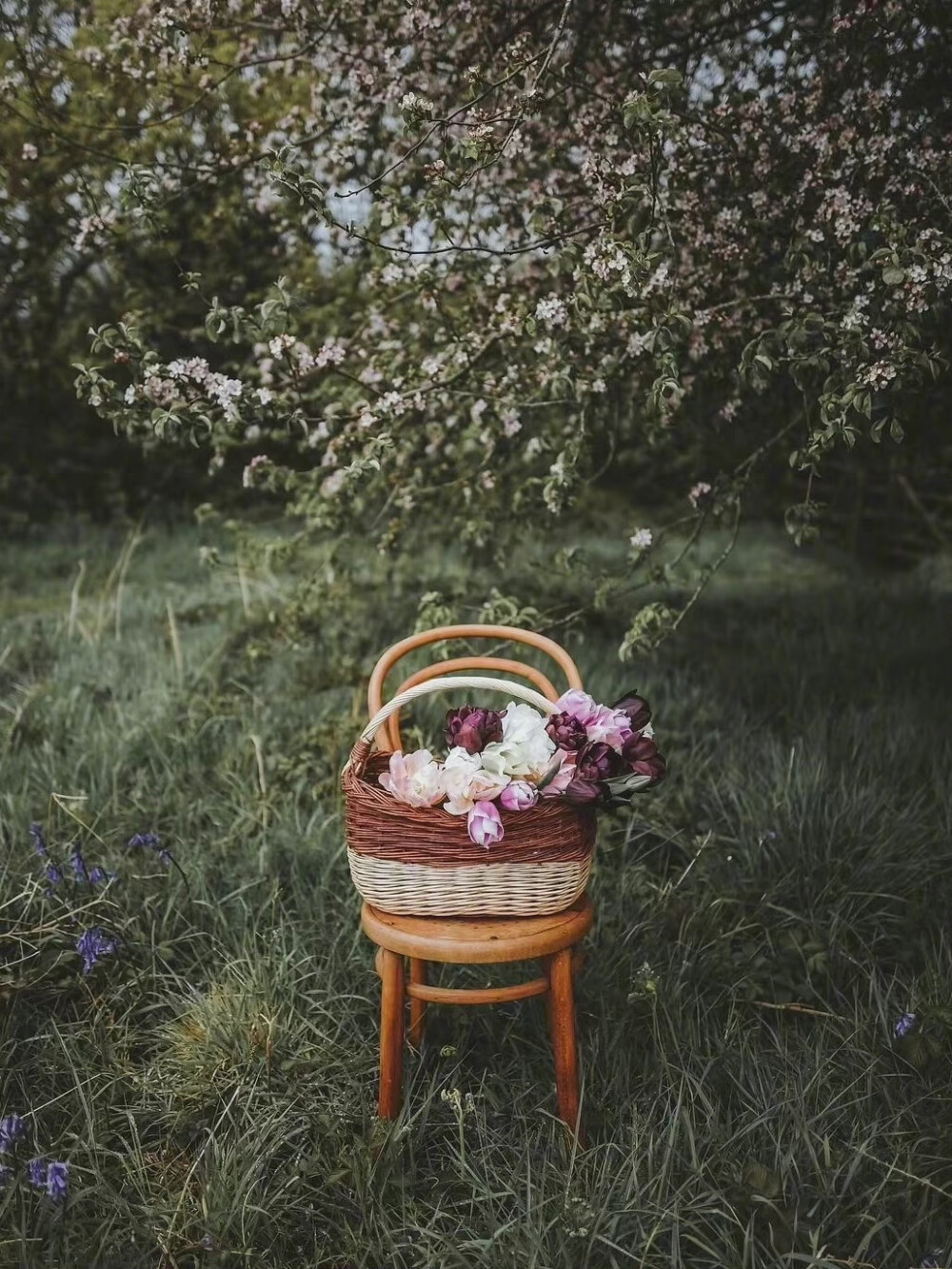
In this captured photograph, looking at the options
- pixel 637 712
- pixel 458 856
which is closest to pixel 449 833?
pixel 458 856

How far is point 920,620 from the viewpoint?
5.41 metres

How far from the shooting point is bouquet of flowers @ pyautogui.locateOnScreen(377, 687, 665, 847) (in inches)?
75.4

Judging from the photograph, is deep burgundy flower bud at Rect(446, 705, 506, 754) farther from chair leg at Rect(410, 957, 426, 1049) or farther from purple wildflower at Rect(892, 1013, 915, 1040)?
purple wildflower at Rect(892, 1013, 915, 1040)

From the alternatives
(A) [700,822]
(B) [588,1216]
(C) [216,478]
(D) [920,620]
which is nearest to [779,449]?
(D) [920,620]

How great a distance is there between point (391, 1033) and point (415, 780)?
1.73 ft

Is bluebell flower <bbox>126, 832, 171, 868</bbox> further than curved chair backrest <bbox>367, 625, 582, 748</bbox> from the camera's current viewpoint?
Yes

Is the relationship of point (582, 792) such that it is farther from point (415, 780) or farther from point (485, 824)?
point (415, 780)

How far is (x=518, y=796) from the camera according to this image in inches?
75.0

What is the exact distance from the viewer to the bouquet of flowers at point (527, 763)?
1.91 metres

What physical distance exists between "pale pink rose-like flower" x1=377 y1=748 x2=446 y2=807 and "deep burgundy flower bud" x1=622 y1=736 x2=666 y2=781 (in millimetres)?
358

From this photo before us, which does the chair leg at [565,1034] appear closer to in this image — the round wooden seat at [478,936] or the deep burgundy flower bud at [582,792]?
the round wooden seat at [478,936]

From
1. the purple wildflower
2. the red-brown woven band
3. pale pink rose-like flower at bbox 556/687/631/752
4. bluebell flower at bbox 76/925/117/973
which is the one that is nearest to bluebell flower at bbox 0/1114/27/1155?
bluebell flower at bbox 76/925/117/973

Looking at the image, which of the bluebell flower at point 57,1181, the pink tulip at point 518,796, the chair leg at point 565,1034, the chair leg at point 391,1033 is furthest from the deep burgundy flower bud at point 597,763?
the bluebell flower at point 57,1181

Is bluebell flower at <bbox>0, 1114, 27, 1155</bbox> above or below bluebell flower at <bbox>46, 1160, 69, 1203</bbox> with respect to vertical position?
below
